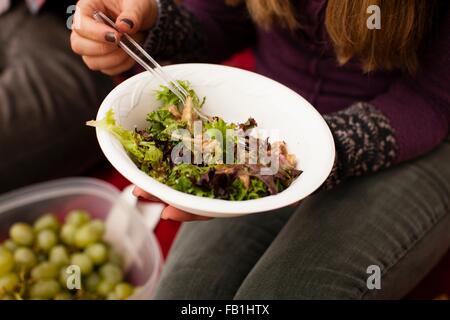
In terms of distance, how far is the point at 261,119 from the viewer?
1.79 feet

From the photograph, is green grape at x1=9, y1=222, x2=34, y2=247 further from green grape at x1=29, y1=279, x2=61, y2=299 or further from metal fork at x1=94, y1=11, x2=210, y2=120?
metal fork at x1=94, y1=11, x2=210, y2=120

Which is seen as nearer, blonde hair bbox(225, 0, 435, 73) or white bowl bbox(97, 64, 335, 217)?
white bowl bbox(97, 64, 335, 217)

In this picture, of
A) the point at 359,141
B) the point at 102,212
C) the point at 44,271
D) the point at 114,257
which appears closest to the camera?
the point at 359,141

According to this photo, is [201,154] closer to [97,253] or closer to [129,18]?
[129,18]

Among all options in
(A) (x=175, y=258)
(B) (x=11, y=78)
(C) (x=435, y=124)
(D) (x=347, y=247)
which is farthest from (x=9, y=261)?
(C) (x=435, y=124)

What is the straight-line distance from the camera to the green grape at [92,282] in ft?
2.77

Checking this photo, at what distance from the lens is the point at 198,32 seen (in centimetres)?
71

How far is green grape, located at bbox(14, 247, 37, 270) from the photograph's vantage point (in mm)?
824

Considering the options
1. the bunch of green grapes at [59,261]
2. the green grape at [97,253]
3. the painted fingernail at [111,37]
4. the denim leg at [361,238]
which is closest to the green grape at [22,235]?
the bunch of green grapes at [59,261]

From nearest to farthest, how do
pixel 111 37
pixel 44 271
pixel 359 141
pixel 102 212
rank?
1. pixel 111 37
2. pixel 359 141
3. pixel 44 271
4. pixel 102 212

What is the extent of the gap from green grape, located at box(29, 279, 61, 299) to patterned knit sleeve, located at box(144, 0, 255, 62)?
0.42 m

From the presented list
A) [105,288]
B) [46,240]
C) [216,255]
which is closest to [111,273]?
[105,288]

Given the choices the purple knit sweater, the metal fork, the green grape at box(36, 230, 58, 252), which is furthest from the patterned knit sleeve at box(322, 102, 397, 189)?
the green grape at box(36, 230, 58, 252)

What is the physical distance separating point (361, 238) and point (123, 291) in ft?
1.37
